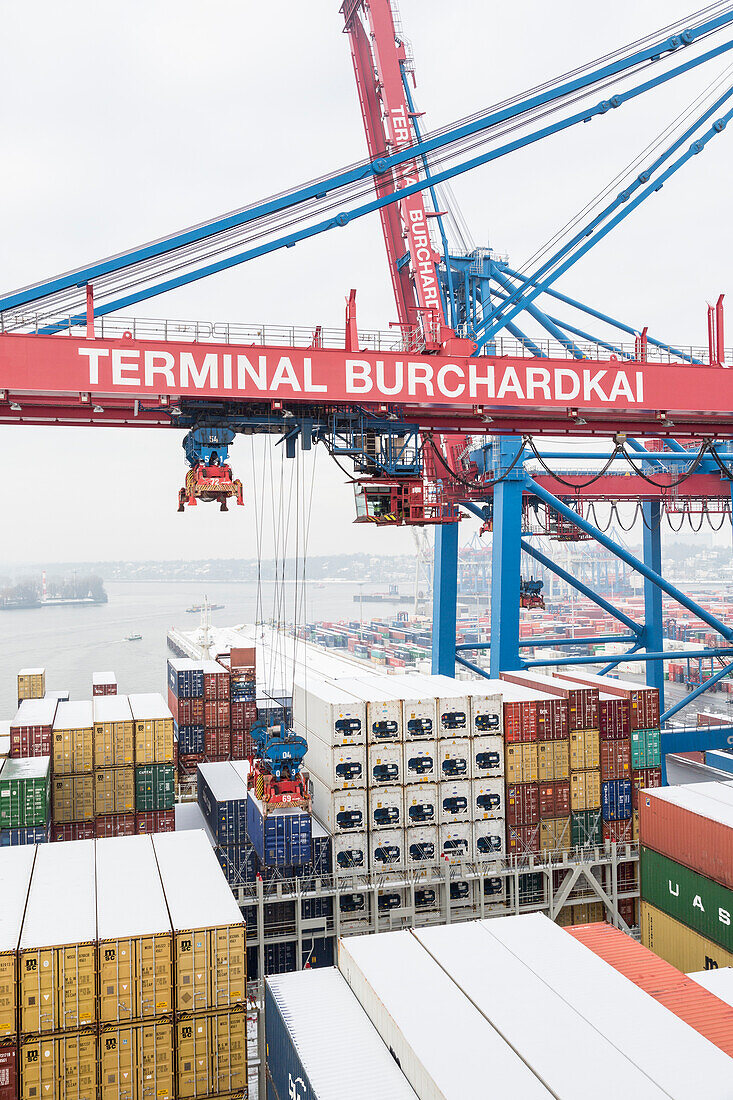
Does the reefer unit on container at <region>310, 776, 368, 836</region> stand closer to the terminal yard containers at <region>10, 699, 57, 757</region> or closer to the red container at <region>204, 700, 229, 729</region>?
the terminal yard containers at <region>10, 699, 57, 757</region>

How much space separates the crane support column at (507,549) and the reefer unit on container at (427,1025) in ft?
49.9

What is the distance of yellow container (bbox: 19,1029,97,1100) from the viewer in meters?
10.7

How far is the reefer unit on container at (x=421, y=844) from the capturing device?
19.7 metres

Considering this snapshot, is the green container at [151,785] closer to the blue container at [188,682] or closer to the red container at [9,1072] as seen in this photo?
the blue container at [188,682]

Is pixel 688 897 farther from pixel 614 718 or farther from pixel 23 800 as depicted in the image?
pixel 23 800

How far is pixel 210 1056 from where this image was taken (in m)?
11.4

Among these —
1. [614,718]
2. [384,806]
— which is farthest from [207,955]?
[614,718]

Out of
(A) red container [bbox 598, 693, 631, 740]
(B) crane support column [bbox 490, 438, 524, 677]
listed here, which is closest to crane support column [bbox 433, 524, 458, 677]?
(B) crane support column [bbox 490, 438, 524, 677]

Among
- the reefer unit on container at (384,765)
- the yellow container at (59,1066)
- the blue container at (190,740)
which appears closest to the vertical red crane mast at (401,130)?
the reefer unit on container at (384,765)

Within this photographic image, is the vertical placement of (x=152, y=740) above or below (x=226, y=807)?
above

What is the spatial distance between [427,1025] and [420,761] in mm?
11390

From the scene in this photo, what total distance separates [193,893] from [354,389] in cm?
880

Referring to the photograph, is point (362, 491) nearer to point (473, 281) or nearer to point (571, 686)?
point (571, 686)

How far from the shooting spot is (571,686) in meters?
22.1
